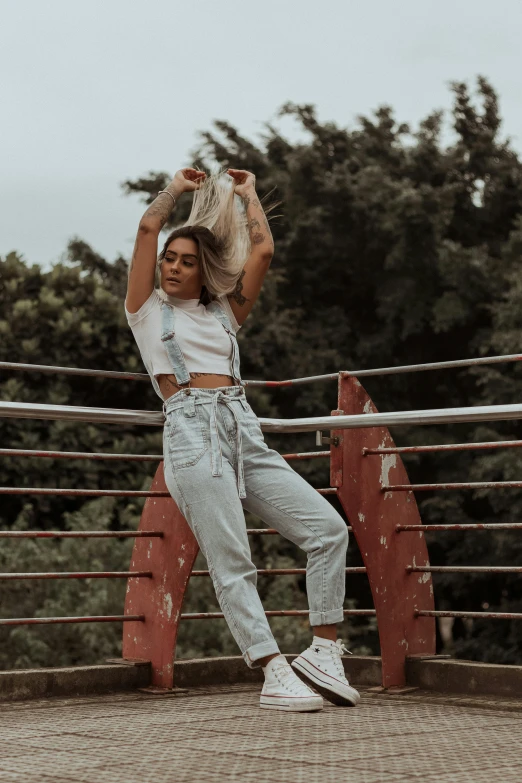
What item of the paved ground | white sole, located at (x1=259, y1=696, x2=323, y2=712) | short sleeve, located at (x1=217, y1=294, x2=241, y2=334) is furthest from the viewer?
short sleeve, located at (x1=217, y1=294, x2=241, y2=334)

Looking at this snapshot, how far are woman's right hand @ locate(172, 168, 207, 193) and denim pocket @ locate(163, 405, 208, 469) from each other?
84cm

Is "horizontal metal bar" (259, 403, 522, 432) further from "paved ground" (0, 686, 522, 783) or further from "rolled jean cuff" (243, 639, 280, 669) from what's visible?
"paved ground" (0, 686, 522, 783)

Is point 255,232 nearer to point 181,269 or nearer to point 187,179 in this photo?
point 187,179

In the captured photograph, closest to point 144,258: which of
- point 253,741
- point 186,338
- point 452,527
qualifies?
point 186,338

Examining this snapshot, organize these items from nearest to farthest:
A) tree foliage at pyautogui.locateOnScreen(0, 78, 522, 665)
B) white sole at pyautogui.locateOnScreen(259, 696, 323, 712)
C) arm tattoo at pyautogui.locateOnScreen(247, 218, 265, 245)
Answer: white sole at pyautogui.locateOnScreen(259, 696, 323, 712)
arm tattoo at pyautogui.locateOnScreen(247, 218, 265, 245)
tree foliage at pyautogui.locateOnScreen(0, 78, 522, 665)

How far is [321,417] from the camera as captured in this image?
4215mm

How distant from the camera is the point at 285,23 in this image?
17344 millimetres

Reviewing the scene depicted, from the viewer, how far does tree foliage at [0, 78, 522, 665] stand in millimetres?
13227

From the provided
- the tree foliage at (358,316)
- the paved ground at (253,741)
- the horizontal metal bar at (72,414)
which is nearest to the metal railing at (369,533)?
the horizontal metal bar at (72,414)

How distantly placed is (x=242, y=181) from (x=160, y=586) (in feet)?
5.23

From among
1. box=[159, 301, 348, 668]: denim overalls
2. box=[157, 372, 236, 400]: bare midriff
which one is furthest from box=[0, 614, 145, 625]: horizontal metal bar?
box=[157, 372, 236, 400]: bare midriff

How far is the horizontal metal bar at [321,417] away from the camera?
3859 millimetres

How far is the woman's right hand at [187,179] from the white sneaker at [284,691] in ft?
5.49

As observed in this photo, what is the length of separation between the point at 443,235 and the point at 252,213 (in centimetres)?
1370
